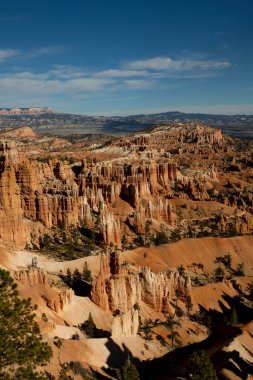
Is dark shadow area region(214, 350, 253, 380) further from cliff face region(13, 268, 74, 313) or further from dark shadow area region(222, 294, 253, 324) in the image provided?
dark shadow area region(222, 294, 253, 324)

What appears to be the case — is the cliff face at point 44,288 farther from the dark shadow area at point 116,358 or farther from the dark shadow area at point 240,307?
the dark shadow area at point 240,307

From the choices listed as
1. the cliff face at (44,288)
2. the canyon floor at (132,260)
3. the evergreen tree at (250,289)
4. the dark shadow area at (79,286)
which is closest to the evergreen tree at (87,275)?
the canyon floor at (132,260)

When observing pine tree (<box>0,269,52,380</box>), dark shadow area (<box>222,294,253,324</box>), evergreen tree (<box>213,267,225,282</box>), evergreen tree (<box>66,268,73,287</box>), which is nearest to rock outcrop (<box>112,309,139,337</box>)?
evergreen tree (<box>66,268,73,287</box>)

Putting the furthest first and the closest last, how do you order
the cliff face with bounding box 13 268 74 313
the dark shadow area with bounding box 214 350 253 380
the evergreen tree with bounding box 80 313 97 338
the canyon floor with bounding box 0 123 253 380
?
the cliff face with bounding box 13 268 74 313
the evergreen tree with bounding box 80 313 97 338
the canyon floor with bounding box 0 123 253 380
the dark shadow area with bounding box 214 350 253 380

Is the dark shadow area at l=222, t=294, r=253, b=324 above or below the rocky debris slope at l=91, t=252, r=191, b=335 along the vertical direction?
below

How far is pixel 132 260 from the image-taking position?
56.8 m

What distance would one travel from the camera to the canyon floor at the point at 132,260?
117 feet

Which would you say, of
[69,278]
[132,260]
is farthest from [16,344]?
[132,260]

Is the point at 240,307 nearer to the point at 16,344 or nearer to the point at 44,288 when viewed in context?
the point at 44,288

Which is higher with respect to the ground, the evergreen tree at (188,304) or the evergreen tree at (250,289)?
the evergreen tree at (188,304)

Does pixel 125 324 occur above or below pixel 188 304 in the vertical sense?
above

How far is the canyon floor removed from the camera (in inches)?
1400

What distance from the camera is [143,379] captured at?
32219mm

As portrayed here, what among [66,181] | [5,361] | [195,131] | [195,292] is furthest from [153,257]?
[195,131]
